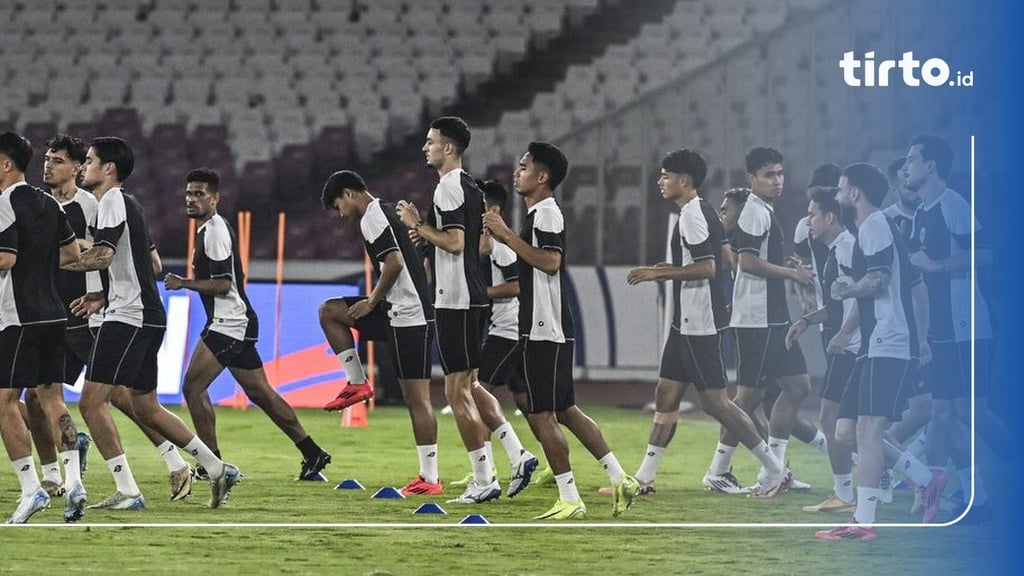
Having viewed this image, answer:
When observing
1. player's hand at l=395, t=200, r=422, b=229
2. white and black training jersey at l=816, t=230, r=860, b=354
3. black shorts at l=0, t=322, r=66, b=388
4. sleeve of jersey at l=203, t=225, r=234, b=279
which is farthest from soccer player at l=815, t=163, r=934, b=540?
black shorts at l=0, t=322, r=66, b=388

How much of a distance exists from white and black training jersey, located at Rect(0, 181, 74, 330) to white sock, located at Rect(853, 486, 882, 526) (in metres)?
3.77

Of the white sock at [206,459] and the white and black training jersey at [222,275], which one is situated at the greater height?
the white and black training jersey at [222,275]

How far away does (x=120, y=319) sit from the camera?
26.5 feet

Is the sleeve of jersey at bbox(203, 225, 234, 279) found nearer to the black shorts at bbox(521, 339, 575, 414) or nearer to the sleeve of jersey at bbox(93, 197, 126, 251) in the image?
the sleeve of jersey at bbox(93, 197, 126, 251)

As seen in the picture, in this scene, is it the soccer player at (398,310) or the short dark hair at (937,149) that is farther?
the soccer player at (398,310)

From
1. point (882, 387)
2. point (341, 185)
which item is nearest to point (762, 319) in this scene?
point (882, 387)

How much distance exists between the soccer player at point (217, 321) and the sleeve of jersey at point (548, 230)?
2.26 meters

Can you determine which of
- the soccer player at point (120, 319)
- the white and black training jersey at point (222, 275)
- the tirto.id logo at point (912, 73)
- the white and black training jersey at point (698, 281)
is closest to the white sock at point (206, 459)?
the soccer player at point (120, 319)

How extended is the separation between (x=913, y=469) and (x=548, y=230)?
2.32 meters

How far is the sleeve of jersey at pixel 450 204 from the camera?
335 inches

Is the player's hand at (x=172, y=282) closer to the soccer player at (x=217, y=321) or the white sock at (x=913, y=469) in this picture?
the soccer player at (x=217, y=321)

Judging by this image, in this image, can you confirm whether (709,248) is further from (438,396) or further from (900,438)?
(438,396)

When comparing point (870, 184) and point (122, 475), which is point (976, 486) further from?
point (122, 475)

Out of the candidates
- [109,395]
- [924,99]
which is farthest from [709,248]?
[924,99]
